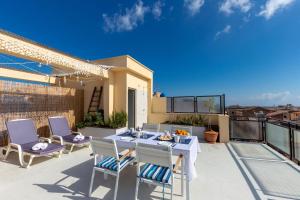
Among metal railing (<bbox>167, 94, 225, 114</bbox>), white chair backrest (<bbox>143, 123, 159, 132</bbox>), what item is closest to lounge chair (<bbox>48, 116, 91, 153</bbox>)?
white chair backrest (<bbox>143, 123, 159, 132</bbox>)

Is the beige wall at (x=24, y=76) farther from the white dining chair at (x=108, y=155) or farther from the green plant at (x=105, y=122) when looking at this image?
the white dining chair at (x=108, y=155)

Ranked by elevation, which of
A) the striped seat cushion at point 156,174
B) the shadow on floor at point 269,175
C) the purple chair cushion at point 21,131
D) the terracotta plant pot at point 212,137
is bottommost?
the shadow on floor at point 269,175

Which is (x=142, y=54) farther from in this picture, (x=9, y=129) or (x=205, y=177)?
(x=205, y=177)

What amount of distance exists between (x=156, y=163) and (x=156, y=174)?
196 millimetres

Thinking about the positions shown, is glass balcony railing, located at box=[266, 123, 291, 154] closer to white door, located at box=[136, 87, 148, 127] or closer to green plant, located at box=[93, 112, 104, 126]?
white door, located at box=[136, 87, 148, 127]

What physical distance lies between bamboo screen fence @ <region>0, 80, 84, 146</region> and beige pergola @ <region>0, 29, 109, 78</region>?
6.73ft

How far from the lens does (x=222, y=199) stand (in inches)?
102

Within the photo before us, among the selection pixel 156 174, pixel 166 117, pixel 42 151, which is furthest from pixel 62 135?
pixel 166 117

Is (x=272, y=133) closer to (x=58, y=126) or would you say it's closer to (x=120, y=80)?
(x=120, y=80)

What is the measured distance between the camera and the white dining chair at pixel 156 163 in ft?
7.39

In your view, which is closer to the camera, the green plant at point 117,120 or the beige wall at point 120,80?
Result: the green plant at point 117,120

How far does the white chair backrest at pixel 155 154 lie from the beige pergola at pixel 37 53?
388 cm

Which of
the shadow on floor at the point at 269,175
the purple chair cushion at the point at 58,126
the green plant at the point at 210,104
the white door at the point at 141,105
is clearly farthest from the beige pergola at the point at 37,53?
the shadow on floor at the point at 269,175

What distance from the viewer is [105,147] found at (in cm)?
270
